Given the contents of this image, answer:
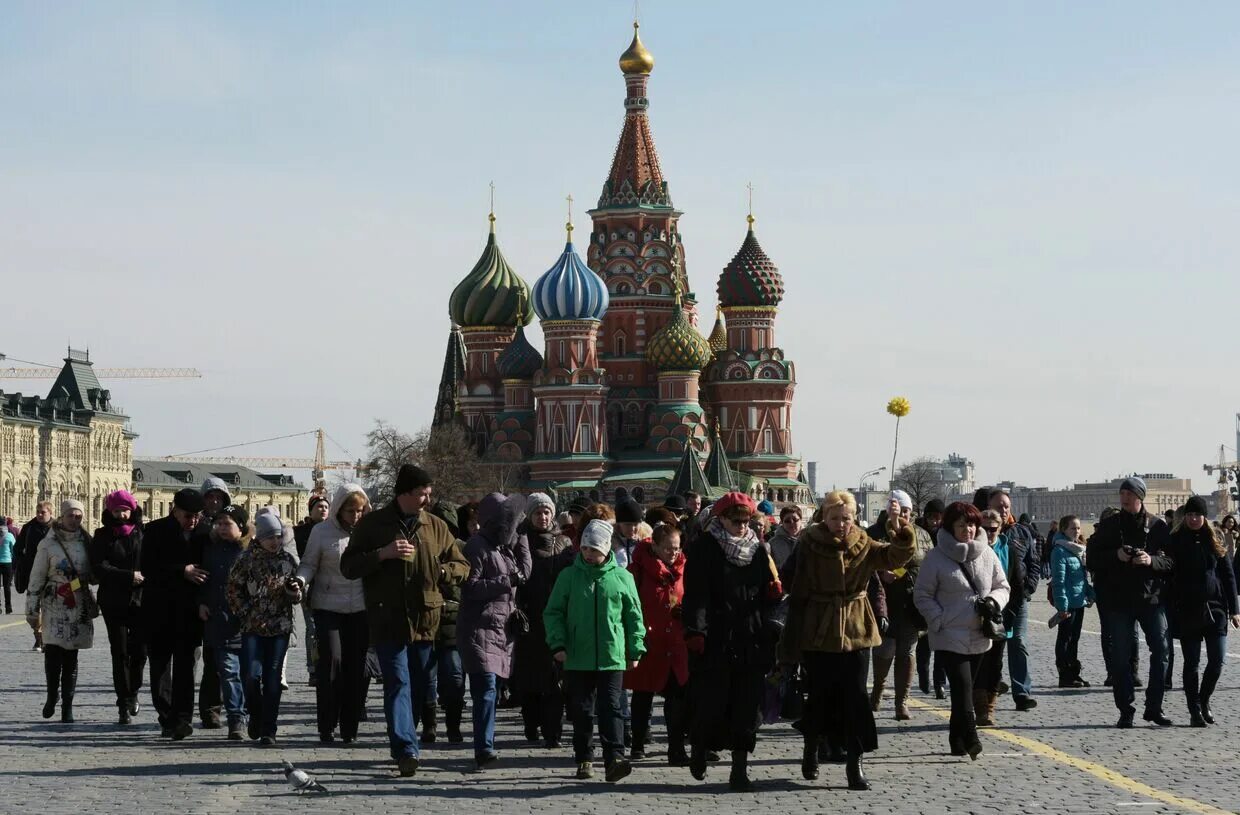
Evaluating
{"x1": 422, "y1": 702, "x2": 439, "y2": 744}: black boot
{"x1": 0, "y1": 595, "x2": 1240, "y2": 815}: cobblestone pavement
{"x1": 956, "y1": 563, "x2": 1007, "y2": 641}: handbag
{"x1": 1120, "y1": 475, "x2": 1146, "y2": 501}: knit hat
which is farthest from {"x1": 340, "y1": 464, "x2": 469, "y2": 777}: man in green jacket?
{"x1": 1120, "y1": 475, "x2": 1146, "y2": 501}: knit hat

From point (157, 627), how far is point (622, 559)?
116 inches

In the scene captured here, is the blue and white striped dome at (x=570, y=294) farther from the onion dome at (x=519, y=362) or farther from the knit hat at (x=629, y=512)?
the knit hat at (x=629, y=512)

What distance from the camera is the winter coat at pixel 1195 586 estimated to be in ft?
44.5

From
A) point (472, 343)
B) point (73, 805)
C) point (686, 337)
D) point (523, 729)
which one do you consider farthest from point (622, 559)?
point (472, 343)

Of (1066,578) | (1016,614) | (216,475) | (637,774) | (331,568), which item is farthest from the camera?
(216,475)

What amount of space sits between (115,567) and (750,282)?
7710 centimetres

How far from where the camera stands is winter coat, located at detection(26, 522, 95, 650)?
45.3 ft

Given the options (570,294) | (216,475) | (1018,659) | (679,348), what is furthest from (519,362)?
(1018,659)

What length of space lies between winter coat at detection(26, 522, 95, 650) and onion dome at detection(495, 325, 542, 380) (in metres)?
75.4

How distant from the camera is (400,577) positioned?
1132 centimetres

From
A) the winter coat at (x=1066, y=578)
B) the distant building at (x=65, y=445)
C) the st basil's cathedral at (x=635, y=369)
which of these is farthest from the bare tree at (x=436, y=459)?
the winter coat at (x=1066, y=578)

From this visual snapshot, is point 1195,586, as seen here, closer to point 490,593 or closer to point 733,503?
point 733,503

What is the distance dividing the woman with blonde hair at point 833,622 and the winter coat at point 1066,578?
614 centimetres

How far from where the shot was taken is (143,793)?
1034 cm
